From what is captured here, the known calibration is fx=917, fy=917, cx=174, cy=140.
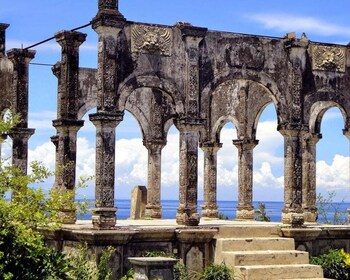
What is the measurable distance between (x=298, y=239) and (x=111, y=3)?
261 inches

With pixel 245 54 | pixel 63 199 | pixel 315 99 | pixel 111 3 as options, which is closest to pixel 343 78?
pixel 315 99

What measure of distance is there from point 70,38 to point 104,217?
186 inches

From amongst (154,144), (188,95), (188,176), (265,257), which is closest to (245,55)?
(188,95)

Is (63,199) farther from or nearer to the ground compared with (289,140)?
nearer to the ground

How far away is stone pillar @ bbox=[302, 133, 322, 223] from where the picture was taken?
2373 cm

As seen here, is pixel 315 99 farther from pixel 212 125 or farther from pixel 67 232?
pixel 67 232

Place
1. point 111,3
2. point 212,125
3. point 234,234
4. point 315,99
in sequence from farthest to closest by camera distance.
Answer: point 212,125 → point 315,99 → point 234,234 → point 111,3

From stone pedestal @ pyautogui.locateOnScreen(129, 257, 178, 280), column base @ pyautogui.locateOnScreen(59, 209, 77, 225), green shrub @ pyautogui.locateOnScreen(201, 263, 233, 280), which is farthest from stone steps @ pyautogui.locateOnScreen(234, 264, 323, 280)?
column base @ pyautogui.locateOnScreen(59, 209, 77, 225)

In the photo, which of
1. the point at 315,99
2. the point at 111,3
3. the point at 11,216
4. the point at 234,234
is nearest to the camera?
the point at 11,216

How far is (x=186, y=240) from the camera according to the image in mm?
18844

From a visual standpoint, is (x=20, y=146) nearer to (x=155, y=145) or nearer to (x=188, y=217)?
(x=155, y=145)

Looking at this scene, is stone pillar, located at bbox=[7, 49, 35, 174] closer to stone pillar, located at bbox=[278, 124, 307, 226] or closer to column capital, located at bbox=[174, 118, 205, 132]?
column capital, located at bbox=[174, 118, 205, 132]

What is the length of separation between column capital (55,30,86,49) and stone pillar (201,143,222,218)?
5.72m

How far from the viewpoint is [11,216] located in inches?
551
